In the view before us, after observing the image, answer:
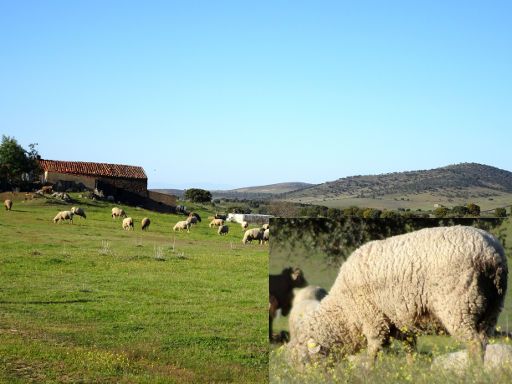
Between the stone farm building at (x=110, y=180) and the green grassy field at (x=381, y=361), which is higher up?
the stone farm building at (x=110, y=180)

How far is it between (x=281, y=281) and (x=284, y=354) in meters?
0.83

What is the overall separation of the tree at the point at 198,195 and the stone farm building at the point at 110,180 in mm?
12026

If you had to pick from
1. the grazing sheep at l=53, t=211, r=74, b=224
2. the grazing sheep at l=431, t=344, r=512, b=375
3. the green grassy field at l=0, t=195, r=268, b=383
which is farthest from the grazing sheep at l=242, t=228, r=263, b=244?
the grazing sheep at l=431, t=344, r=512, b=375

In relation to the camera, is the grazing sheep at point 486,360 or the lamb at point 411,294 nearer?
the grazing sheep at point 486,360

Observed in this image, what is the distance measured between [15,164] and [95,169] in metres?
14.0

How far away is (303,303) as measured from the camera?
8586mm

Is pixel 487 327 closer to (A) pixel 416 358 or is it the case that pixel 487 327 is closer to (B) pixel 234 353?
(A) pixel 416 358

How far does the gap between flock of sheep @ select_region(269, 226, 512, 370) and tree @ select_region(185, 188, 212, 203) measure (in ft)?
333

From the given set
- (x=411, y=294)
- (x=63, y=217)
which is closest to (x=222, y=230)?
(x=63, y=217)

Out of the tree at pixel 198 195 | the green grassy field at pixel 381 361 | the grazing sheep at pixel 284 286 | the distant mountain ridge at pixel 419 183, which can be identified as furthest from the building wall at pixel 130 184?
the green grassy field at pixel 381 361

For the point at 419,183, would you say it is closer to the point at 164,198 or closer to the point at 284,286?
the point at 284,286

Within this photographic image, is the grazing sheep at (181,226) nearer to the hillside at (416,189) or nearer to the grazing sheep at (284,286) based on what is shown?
the hillside at (416,189)

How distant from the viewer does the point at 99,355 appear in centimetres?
1627

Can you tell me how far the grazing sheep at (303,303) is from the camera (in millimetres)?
8461
